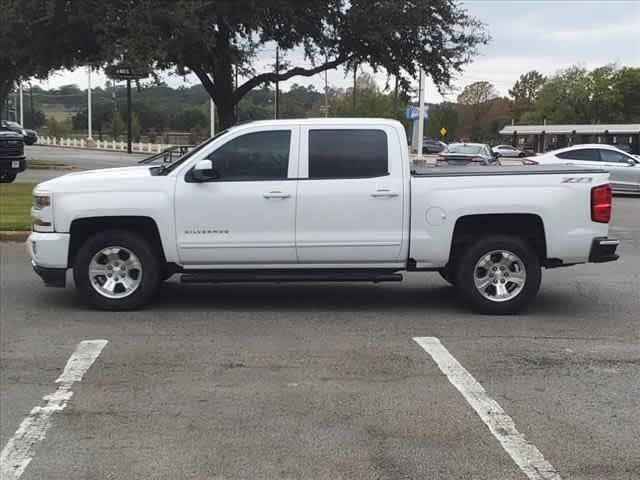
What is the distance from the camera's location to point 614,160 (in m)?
22.7

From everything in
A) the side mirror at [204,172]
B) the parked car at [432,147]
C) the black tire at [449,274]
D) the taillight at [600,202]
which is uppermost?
the parked car at [432,147]

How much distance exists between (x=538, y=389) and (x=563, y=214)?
2661 millimetres

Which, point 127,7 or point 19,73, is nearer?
point 127,7

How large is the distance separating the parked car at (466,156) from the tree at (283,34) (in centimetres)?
267

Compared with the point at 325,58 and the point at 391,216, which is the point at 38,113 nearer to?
the point at 325,58

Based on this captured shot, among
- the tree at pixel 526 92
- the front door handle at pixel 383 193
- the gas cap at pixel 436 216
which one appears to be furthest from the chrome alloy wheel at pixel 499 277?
the tree at pixel 526 92

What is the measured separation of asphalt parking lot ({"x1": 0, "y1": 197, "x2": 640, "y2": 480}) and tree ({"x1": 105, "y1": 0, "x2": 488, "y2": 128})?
13.4m

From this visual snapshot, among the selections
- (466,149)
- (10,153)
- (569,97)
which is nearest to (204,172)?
(10,153)

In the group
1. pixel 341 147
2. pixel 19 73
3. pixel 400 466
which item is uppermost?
pixel 19 73

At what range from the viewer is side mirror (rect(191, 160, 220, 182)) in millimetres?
7488

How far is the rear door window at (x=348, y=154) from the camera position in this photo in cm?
773

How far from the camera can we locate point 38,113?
411 feet

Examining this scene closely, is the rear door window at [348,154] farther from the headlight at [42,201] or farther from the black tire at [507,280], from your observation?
the headlight at [42,201]

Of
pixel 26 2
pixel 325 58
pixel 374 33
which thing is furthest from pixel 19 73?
pixel 374 33
